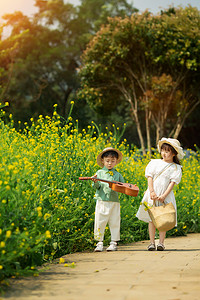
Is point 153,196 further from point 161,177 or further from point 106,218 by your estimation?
point 106,218

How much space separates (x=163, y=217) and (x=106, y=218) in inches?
29.6

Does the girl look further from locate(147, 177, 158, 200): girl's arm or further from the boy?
the boy

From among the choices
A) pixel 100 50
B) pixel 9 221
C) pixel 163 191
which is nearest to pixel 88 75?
pixel 100 50

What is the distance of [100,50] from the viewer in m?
19.7

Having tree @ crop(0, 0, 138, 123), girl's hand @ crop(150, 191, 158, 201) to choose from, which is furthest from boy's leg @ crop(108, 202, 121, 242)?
tree @ crop(0, 0, 138, 123)

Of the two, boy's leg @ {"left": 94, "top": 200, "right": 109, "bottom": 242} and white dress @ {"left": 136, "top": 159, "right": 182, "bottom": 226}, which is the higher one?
white dress @ {"left": 136, "top": 159, "right": 182, "bottom": 226}

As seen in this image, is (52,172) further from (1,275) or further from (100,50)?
(100,50)

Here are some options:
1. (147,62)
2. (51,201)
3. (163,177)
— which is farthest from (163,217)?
(147,62)

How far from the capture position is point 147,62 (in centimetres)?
2030

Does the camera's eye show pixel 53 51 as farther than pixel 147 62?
Yes

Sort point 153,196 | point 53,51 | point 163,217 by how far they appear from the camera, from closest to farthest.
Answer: point 163,217
point 153,196
point 53,51

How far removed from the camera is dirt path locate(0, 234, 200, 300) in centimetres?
350

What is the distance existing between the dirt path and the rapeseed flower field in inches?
9.9

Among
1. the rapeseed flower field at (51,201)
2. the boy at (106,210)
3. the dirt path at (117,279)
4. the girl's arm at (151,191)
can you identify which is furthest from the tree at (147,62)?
the dirt path at (117,279)
